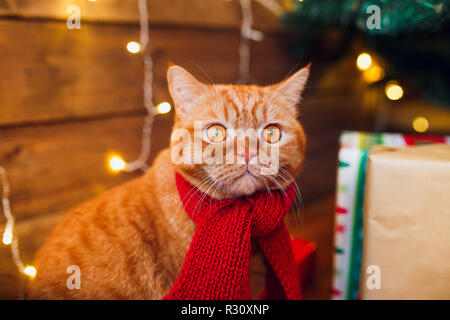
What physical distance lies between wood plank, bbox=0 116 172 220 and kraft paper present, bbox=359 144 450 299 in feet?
2.57

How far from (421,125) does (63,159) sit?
1.72m

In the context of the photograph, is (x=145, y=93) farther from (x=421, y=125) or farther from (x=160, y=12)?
(x=421, y=125)

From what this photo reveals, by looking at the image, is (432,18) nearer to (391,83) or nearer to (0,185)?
(391,83)

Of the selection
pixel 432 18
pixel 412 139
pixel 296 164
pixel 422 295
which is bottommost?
pixel 422 295

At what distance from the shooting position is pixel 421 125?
71.4 inches

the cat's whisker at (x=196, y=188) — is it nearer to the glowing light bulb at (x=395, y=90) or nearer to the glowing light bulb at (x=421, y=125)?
the glowing light bulb at (x=395, y=90)

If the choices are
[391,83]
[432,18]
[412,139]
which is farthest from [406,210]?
[391,83]

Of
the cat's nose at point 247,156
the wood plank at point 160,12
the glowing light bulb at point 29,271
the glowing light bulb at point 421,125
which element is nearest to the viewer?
the cat's nose at point 247,156

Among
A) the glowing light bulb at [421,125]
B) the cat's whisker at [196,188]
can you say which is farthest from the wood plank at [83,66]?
the glowing light bulb at [421,125]

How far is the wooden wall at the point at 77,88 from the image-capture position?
91 cm

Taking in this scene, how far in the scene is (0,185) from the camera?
916mm

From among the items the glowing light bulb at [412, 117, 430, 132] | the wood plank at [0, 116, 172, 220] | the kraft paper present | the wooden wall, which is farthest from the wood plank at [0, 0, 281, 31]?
the glowing light bulb at [412, 117, 430, 132]

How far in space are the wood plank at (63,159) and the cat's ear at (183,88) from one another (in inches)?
19.8
